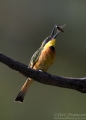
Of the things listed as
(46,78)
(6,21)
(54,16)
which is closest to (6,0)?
(6,21)

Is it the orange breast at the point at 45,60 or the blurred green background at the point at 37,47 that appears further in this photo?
the blurred green background at the point at 37,47

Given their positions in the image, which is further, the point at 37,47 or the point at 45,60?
the point at 37,47

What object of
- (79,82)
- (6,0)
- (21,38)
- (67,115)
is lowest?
(67,115)

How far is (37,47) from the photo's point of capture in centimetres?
305

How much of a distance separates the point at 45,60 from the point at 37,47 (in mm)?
822

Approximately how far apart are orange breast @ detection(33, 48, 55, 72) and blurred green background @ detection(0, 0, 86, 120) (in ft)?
2.43

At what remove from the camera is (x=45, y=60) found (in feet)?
7.35

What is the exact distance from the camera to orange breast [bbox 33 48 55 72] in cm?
224

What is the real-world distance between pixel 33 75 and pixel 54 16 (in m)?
1.23

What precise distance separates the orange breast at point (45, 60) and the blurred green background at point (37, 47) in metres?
0.74

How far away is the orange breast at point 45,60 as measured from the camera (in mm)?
2238

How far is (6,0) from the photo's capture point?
3.24 m

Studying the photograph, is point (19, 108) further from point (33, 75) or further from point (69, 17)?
point (33, 75)

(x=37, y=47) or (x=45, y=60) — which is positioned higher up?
(x=37, y=47)
